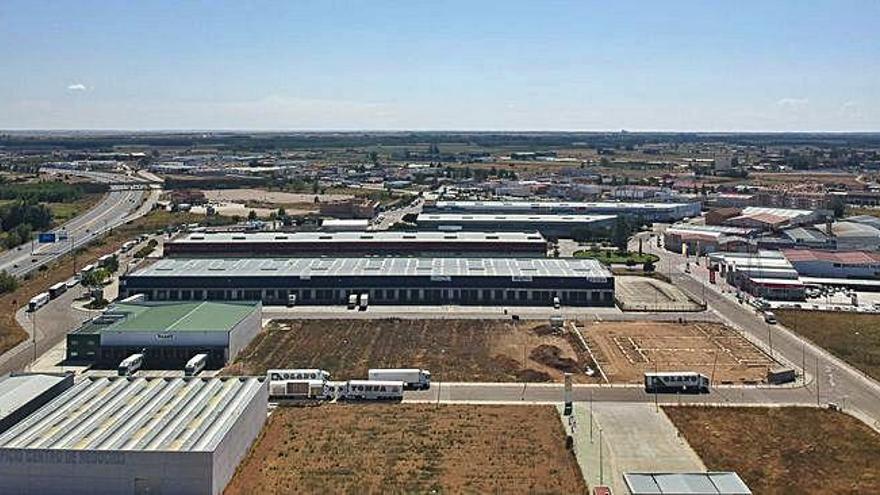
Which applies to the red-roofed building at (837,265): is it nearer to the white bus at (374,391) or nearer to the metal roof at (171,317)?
the white bus at (374,391)

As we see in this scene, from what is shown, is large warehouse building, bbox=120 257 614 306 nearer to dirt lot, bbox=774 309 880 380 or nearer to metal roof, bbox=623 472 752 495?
dirt lot, bbox=774 309 880 380

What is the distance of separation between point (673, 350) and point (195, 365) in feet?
51.9

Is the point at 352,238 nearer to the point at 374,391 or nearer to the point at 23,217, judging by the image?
the point at 374,391

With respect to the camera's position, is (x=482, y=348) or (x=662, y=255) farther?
(x=662, y=255)

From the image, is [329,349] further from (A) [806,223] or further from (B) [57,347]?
(A) [806,223]

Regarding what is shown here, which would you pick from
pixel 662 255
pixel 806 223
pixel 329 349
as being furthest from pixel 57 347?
pixel 806 223

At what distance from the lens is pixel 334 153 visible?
5773 inches

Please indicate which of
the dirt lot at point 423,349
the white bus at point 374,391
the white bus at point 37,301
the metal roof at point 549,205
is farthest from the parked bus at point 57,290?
the metal roof at point 549,205

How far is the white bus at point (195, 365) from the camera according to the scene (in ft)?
79.3

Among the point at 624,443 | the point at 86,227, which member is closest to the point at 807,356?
the point at 624,443

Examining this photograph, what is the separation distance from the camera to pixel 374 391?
22281 mm

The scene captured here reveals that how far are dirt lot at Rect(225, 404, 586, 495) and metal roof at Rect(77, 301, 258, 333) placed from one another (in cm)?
661

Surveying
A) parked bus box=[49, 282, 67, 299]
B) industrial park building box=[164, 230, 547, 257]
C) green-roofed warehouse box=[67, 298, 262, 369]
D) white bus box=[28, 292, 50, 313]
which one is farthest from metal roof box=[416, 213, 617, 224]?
green-roofed warehouse box=[67, 298, 262, 369]

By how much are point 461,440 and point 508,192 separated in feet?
196
